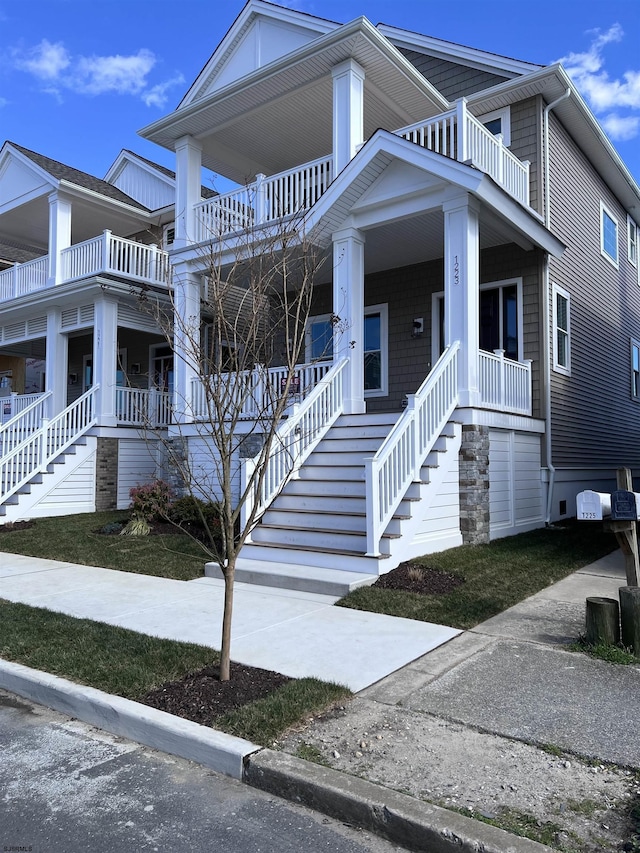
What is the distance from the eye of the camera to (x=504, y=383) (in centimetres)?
1030

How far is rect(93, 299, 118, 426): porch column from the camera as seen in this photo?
1507cm

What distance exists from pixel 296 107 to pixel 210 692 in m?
11.0

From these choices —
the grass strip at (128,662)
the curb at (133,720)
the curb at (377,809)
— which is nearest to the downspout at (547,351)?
the grass strip at (128,662)

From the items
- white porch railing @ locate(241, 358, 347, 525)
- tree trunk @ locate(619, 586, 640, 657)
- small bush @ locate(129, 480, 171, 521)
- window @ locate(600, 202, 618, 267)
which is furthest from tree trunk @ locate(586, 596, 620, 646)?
window @ locate(600, 202, 618, 267)

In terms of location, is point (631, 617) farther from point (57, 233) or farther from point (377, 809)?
point (57, 233)

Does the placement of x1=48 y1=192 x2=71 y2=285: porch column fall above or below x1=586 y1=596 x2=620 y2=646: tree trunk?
above

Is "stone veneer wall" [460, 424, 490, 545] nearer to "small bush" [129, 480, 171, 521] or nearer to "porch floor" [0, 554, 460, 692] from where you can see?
"porch floor" [0, 554, 460, 692]

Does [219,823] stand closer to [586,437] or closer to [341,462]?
[341,462]

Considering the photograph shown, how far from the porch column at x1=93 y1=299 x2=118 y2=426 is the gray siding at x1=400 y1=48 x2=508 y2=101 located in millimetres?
8572

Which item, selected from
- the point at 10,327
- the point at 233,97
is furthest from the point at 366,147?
the point at 10,327

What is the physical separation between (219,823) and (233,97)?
1182 cm

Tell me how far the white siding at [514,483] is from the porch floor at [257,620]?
4069mm

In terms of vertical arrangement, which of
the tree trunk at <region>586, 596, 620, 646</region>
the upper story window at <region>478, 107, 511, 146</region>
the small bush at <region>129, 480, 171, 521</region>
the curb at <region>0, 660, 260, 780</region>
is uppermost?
the upper story window at <region>478, 107, 511, 146</region>

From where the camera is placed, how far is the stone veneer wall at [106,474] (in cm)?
1470
